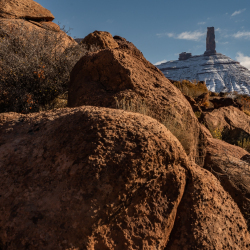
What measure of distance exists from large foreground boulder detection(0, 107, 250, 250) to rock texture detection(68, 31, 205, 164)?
4.64ft

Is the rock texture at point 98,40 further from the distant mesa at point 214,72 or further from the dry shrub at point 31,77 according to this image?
the distant mesa at point 214,72

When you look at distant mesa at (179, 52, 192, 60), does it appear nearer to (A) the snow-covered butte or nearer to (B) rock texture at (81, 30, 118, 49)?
(A) the snow-covered butte

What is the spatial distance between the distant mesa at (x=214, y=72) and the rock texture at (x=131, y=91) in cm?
5540

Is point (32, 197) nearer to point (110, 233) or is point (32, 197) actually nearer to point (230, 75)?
point (110, 233)

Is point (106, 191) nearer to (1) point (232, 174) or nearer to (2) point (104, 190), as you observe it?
A: (2) point (104, 190)

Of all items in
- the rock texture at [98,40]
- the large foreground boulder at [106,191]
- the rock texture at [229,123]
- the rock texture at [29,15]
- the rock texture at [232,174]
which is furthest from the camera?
the rock texture at [29,15]

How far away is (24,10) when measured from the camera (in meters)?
10.6

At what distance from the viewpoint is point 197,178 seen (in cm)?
218

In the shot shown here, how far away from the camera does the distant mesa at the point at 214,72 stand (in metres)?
60.9

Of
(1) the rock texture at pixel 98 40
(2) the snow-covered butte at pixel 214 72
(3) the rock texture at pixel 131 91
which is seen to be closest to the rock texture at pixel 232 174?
(3) the rock texture at pixel 131 91

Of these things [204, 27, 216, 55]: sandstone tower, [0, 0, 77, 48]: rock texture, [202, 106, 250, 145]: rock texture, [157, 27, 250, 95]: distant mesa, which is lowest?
[202, 106, 250, 145]: rock texture

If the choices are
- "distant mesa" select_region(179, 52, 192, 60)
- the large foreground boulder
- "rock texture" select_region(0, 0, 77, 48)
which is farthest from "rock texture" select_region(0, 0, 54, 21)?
"distant mesa" select_region(179, 52, 192, 60)

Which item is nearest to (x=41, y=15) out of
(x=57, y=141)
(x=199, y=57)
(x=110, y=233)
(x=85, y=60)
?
(x=85, y=60)

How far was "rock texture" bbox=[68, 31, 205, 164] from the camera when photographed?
363cm
